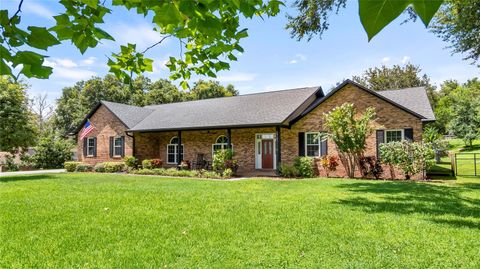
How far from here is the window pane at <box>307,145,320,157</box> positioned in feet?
61.0

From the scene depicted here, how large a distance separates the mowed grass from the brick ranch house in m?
7.51

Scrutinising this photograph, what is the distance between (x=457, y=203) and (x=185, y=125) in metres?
16.7

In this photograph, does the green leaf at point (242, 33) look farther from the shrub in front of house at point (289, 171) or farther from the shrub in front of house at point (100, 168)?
the shrub in front of house at point (100, 168)

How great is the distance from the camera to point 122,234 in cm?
611

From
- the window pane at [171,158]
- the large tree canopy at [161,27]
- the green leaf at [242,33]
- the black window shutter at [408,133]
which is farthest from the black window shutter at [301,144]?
the green leaf at [242,33]

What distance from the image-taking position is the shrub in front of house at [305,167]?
17688 mm

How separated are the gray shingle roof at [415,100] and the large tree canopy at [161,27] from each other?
15.6 metres

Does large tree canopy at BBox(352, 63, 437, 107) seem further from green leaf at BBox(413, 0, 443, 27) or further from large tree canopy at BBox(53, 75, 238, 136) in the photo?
green leaf at BBox(413, 0, 443, 27)

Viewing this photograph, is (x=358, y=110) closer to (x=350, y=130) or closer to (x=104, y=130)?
(x=350, y=130)

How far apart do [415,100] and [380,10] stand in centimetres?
2036

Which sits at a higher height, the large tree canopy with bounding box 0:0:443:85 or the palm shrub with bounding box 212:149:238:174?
the large tree canopy with bounding box 0:0:443:85

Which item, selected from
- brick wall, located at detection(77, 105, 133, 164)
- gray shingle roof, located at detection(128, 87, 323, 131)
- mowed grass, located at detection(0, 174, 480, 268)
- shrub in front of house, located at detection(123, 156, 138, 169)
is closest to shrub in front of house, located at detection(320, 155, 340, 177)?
gray shingle roof, located at detection(128, 87, 323, 131)

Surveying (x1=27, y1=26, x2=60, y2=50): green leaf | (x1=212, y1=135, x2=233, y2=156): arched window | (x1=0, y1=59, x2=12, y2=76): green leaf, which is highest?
(x1=27, y1=26, x2=60, y2=50): green leaf

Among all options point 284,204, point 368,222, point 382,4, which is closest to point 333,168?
point 284,204
